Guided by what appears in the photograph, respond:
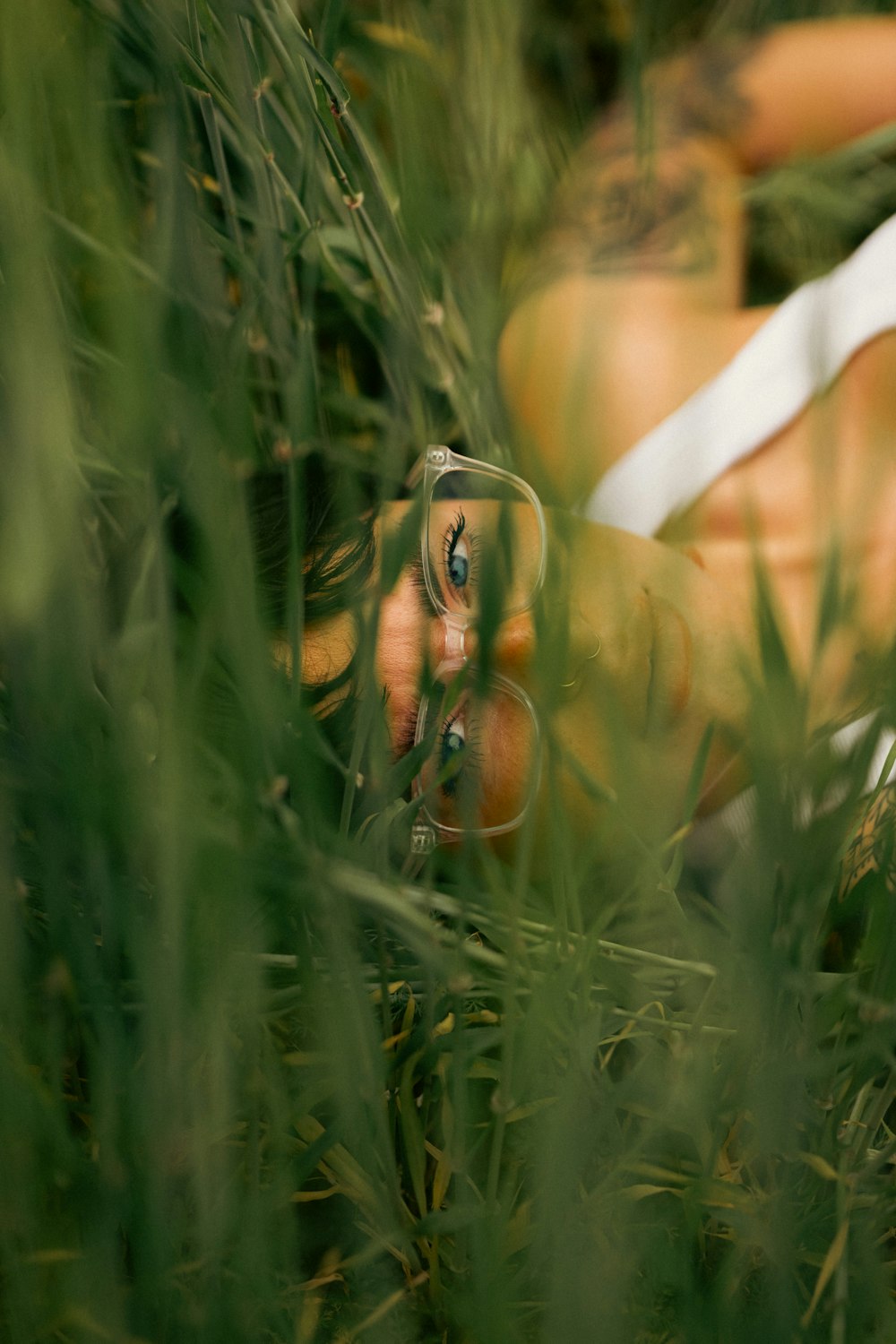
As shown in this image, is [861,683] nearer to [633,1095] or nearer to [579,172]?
[633,1095]

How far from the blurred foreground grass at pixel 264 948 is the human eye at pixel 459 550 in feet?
0.94

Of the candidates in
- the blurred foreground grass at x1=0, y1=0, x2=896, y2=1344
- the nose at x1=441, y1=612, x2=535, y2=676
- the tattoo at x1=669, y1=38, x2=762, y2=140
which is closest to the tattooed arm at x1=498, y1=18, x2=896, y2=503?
the tattoo at x1=669, y1=38, x2=762, y2=140

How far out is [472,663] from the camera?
0.27 meters

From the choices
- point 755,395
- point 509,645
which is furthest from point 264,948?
point 755,395

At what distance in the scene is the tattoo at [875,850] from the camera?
0.36 metres

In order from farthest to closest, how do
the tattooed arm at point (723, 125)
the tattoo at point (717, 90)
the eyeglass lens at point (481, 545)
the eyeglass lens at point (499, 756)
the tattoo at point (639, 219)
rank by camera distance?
the tattoo at point (717, 90) < the tattooed arm at point (723, 125) < the tattoo at point (639, 219) < the eyeglass lens at point (499, 756) < the eyeglass lens at point (481, 545)

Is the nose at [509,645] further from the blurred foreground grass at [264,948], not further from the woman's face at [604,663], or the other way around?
the blurred foreground grass at [264,948]

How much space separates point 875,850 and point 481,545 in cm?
27

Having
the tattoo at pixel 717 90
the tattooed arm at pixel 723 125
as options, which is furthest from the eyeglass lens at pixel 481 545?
the tattoo at pixel 717 90

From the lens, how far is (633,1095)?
35 cm

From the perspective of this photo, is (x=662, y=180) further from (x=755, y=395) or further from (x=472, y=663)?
(x=472, y=663)

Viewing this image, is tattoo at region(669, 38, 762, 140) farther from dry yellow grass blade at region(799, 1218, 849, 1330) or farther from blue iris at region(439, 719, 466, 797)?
dry yellow grass blade at region(799, 1218, 849, 1330)

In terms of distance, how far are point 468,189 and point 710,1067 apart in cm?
A: 36

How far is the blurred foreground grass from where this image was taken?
0.24 metres
